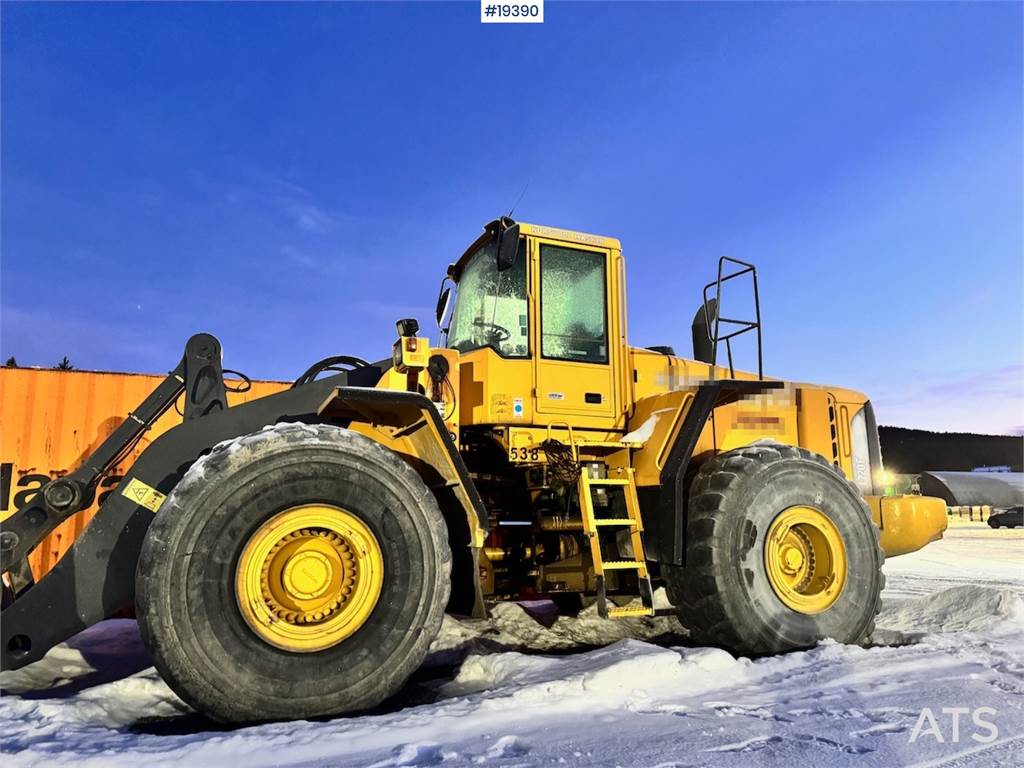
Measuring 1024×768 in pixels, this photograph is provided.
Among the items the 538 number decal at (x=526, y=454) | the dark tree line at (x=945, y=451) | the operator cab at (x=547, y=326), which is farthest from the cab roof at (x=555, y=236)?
the dark tree line at (x=945, y=451)

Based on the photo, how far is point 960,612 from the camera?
233 inches

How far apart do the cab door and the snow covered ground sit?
5.99 feet

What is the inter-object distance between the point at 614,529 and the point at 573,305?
1.77 m

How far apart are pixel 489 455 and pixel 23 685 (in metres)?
3.42

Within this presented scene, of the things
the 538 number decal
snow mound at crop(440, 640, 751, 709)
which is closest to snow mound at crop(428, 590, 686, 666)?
snow mound at crop(440, 640, 751, 709)

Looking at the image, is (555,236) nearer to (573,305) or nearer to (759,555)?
(573,305)

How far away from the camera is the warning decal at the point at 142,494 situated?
3.90 m

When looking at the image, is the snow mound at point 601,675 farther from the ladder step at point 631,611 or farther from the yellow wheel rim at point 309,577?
the yellow wheel rim at point 309,577

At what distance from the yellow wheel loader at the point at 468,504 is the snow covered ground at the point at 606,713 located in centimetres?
40

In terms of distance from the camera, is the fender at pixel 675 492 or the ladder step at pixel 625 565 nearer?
the ladder step at pixel 625 565

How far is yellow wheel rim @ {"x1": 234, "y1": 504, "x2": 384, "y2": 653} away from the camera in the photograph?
11.8ft
